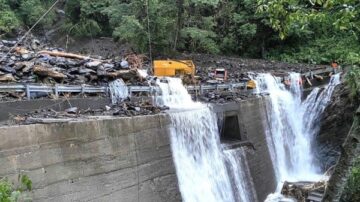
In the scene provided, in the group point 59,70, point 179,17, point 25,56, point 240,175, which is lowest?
point 240,175

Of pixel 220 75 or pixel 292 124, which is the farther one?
pixel 220 75

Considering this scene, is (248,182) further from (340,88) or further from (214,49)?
(214,49)

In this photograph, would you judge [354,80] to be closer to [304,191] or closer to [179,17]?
[304,191]

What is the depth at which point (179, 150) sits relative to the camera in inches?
454

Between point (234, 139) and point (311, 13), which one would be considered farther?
point (234, 139)

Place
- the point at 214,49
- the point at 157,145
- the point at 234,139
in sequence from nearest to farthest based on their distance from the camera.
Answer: the point at 157,145 < the point at 234,139 < the point at 214,49

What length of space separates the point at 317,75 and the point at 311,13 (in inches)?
657

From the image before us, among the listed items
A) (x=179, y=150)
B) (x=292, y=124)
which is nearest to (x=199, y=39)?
(x=292, y=124)

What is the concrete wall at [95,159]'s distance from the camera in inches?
303

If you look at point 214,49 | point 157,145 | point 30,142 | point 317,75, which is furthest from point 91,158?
point 214,49

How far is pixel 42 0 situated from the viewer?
39625mm

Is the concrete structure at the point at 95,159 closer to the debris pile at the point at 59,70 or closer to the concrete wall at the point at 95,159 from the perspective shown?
the concrete wall at the point at 95,159

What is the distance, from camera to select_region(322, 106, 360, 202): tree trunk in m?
5.57

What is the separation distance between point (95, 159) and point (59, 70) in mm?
4870
